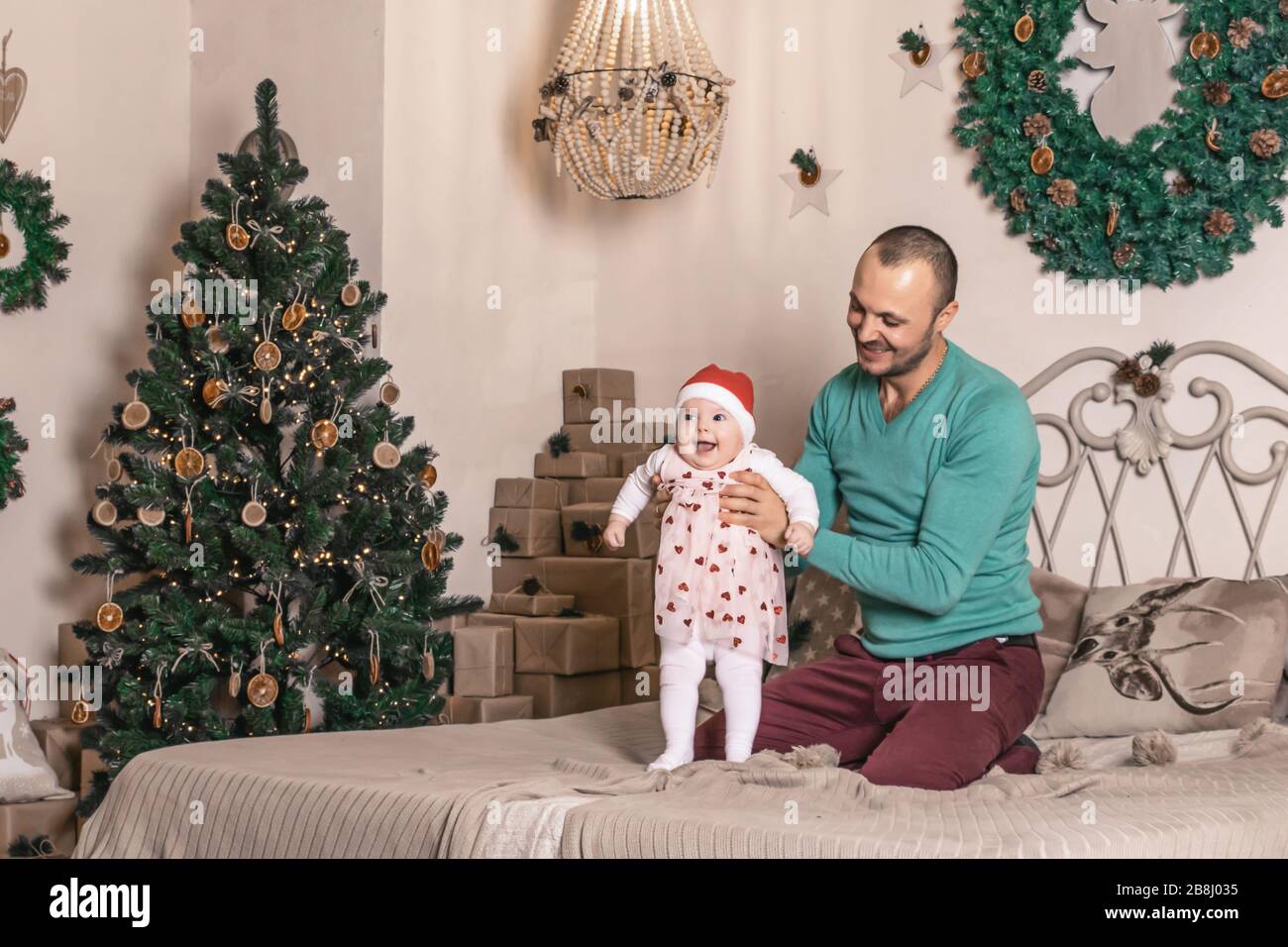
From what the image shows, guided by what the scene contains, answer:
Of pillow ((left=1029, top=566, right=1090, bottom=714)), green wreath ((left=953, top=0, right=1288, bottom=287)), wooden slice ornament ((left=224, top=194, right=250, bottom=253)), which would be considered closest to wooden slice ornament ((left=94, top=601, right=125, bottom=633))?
wooden slice ornament ((left=224, top=194, right=250, bottom=253))

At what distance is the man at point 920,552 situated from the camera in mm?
2279

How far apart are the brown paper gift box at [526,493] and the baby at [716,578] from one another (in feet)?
4.83

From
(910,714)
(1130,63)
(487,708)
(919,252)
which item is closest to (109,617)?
(487,708)

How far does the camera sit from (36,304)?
376 cm

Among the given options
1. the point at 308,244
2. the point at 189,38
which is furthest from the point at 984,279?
the point at 189,38

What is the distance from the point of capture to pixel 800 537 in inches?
87.7

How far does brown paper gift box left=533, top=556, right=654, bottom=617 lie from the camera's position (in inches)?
143

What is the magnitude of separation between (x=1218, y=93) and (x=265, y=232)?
2162mm

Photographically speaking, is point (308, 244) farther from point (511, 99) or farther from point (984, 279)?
point (984, 279)

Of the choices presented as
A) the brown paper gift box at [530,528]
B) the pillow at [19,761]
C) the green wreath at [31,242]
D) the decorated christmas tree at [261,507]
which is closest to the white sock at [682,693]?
the decorated christmas tree at [261,507]

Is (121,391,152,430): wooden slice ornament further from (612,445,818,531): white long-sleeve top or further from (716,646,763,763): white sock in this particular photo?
(716,646,763,763): white sock

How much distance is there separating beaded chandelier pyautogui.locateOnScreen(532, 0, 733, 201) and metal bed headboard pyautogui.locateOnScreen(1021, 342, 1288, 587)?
1.02 metres

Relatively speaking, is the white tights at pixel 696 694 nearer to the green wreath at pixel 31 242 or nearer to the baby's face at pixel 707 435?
the baby's face at pixel 707 435
